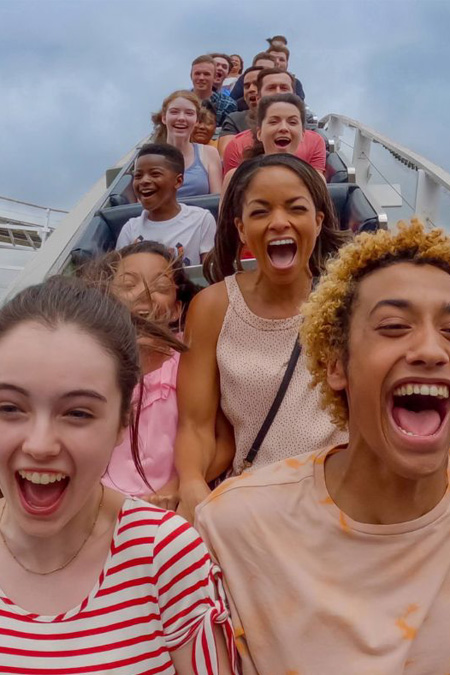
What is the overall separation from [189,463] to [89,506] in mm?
688

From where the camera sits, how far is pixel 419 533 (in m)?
1.18

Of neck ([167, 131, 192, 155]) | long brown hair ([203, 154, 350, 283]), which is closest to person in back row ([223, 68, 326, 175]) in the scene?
neck ([167, 131, 192, 155])

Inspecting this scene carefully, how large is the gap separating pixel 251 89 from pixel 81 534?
14.9ft

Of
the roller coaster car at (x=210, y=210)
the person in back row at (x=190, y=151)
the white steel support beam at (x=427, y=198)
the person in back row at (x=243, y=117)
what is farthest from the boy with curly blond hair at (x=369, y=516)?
the person in back row at (x=243, y=117)

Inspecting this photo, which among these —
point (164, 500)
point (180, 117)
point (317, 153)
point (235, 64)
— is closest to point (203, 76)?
point (180, 117)

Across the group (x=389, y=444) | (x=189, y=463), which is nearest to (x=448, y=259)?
(x=389, y=444)

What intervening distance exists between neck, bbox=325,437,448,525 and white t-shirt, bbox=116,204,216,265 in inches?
69.7

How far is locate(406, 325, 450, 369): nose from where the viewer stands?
113 centimetres

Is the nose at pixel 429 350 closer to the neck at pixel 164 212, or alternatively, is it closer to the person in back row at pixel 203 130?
the neck at pixel 164 212

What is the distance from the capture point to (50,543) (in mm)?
1136

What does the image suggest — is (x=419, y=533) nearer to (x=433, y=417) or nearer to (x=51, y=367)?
(x=433, y=417)

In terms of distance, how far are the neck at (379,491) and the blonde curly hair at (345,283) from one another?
0.14m

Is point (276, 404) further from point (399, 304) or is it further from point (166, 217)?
point (166, 217)

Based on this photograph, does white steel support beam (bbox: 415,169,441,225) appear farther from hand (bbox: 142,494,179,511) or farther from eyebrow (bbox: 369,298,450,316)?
eyebrow (bbox: 369,298,450,316)
